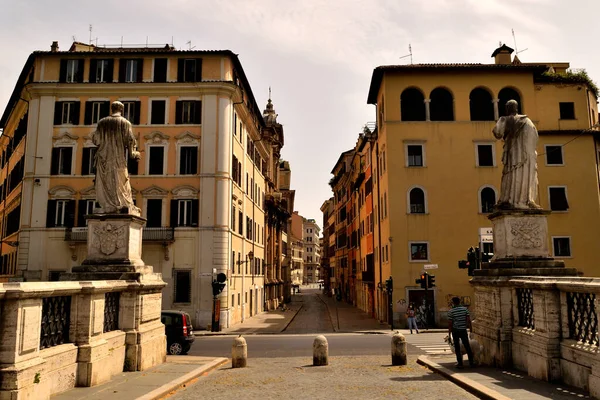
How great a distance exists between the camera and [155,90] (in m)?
33.6

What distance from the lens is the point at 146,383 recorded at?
1043 centimetres

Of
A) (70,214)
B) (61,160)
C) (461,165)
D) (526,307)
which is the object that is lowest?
(526,307)

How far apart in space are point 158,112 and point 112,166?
21955mm

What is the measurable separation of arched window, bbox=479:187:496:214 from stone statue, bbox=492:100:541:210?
68.6 feet

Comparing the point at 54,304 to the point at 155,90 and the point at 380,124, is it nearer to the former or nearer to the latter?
the point at 155,90

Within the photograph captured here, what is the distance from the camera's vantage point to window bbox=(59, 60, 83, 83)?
3394 centimetres

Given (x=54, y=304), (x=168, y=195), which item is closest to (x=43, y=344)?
(x=54, y=304)

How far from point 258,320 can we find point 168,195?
11727 mm

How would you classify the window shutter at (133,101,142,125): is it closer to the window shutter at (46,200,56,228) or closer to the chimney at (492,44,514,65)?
the window shutter at (46,200,56,228)

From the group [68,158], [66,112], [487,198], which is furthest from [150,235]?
[487,198]

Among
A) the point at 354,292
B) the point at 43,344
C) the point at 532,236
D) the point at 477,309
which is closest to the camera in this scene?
the point at 43,344

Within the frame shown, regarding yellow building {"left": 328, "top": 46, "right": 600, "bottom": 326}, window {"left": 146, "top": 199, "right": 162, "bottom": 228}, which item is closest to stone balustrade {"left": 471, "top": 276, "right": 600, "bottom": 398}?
yellow building {"left": 328, "top": 46, "right": 600, "bottom": 326}

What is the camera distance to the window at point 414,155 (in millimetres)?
33250

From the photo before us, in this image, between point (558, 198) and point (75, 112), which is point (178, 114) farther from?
point (558, 198)
